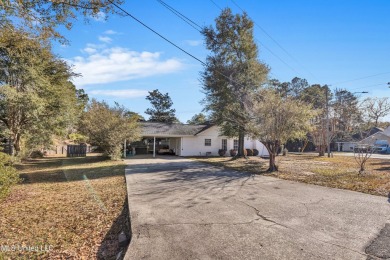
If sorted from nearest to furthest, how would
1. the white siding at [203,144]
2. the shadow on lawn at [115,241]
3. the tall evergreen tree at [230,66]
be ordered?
the shadow on lawn at [115,241] < the tall evergreen tree at [230,66] < the white siding at [203,144]

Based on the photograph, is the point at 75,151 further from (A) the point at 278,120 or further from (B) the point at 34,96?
(A) the point at 278,120

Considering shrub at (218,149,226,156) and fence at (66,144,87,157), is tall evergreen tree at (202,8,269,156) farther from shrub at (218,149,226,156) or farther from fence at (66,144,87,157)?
fence at (66,144,87,157)

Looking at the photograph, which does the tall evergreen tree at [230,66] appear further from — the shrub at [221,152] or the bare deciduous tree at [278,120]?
the bare deciduous tree at [278,120]

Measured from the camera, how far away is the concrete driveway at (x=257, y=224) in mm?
3699

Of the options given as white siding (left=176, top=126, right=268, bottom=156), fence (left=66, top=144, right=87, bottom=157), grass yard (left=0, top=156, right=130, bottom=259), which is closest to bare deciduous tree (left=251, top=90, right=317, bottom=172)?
grass yard (left=0, top=156, right=130, bottom=259)

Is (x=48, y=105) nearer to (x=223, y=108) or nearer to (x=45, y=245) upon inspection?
(x=223, y=108)

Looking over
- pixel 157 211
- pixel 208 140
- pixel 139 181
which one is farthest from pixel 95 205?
pixel 208 140

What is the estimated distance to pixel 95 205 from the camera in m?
6.71

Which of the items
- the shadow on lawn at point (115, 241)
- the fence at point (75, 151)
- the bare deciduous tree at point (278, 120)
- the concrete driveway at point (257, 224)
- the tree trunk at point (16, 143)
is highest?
the bare deciduous tree at point (278, 120)

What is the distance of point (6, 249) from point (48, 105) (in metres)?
14.9

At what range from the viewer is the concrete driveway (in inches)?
146

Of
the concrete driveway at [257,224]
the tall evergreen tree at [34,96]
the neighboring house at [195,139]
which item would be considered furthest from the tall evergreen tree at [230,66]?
the concrete driveway at [257,224]

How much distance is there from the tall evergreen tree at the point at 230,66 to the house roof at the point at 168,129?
495cm

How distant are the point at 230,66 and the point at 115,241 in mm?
18687
